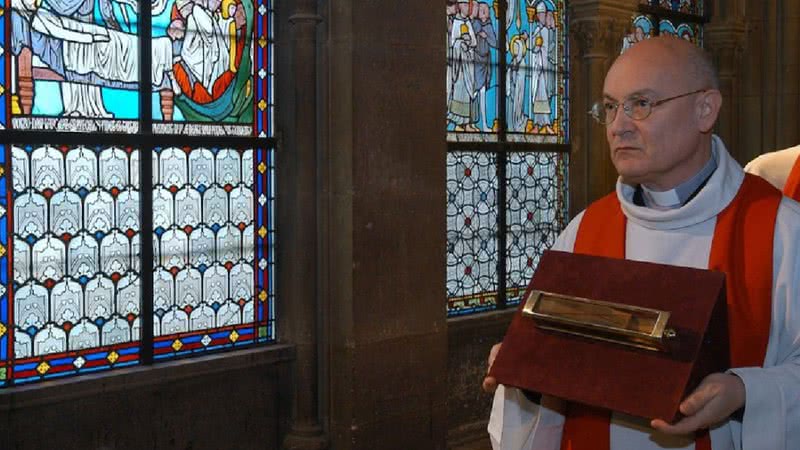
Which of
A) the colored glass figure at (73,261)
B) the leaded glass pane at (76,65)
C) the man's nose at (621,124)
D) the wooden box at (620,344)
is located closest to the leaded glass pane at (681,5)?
the leaded glass pane at (76,65)

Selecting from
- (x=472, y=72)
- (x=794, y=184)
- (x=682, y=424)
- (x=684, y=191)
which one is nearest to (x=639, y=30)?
(x=472, y=72)

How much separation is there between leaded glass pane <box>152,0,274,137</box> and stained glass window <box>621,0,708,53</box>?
2.88m

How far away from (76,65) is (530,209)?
10.2 ft

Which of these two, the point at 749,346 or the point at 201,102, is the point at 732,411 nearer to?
the point at 749,346

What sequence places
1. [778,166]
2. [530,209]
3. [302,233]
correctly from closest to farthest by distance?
[778,166] → [302,233] → [530,209]

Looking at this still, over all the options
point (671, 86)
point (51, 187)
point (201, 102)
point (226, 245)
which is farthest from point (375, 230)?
point (671, 86)

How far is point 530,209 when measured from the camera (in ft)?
20.4

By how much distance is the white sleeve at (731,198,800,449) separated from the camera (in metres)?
1.80

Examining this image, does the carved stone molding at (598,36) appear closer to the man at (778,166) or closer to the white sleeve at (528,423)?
the man at (778,166)

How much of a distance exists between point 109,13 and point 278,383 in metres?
1.86

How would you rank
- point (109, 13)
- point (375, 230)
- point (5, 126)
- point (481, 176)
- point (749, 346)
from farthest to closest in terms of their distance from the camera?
point (481, 176)
point (375, 230)
point (109, 13)
point (5, 126)
point (749, 346)

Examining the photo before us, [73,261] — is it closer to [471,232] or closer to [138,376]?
[138,376]

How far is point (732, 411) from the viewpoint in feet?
5.69

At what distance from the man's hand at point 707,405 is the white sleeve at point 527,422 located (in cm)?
47
